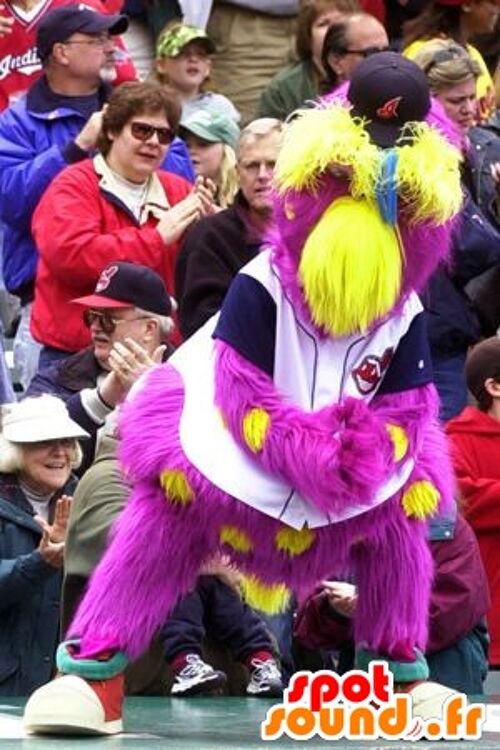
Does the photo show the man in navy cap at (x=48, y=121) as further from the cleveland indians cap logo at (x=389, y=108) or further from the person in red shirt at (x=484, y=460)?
the cleveland indians cap logo at (x=389, y=108)

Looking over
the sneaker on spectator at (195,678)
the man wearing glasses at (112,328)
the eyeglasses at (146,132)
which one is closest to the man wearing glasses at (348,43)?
the eyeglasses at (146,132)

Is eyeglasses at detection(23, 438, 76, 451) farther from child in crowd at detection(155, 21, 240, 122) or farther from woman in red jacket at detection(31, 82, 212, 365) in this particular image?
child in crowd at detection(155, 21, 240, 122)

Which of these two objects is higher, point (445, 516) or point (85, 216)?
point (85, 216)

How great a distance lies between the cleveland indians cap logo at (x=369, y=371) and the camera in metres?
5.36

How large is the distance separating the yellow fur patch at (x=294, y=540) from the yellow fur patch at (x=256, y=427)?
0.23 m

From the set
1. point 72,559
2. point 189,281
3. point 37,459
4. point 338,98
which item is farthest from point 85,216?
point 338,98

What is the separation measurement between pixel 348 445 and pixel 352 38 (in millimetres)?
4262

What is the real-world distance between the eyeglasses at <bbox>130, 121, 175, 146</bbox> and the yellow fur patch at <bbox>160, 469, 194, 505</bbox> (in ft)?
10.2

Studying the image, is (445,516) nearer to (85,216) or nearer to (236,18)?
(85,216)

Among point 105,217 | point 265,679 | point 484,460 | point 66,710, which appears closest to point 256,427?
point 66,710

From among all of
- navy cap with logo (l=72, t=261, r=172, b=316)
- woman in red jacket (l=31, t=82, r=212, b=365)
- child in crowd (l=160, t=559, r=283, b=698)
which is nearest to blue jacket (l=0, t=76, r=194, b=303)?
woman in red jacket (l=31, t=82, r=212, b=365)

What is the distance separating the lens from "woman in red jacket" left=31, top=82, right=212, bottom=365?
8.12 meters

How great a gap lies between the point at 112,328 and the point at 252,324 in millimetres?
2349

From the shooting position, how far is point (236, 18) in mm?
10508
